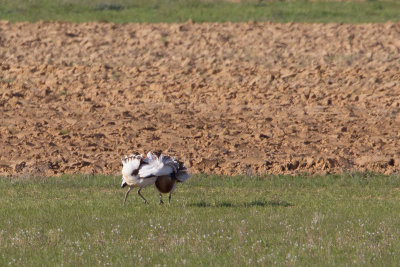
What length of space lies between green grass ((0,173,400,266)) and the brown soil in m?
1.17

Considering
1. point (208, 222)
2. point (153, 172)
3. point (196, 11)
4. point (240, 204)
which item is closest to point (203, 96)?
point (240, 204)

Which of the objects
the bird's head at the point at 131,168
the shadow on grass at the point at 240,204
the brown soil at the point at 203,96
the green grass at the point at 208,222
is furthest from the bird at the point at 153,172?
the brown soil at the point at 203,96

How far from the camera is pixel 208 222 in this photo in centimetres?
1149

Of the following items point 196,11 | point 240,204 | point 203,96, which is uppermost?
point 196,11

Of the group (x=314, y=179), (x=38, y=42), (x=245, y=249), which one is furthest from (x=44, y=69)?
(x=245, y=249)

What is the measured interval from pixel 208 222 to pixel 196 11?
22927mm

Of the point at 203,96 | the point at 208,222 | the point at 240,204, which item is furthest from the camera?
the point at 203,96

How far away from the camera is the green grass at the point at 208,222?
31.7ft

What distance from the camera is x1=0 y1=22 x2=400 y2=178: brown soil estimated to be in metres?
17.0

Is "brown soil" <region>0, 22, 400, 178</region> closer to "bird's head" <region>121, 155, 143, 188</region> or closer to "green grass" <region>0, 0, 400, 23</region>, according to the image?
"green grass" <region>0, 0, 400, 23</region>

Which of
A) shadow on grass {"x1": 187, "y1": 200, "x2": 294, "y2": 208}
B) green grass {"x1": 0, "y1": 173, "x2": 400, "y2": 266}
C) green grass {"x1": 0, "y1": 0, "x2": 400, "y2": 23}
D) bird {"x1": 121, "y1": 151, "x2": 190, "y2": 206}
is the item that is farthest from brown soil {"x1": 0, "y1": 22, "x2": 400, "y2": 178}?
bird {"x1": 121, "y1": 151, "x2": 190, "y2": 206}

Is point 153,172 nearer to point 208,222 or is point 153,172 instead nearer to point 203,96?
point 208,222

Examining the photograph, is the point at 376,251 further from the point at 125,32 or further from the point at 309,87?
the point at 125,32

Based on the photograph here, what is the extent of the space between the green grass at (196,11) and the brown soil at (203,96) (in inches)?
87.5
